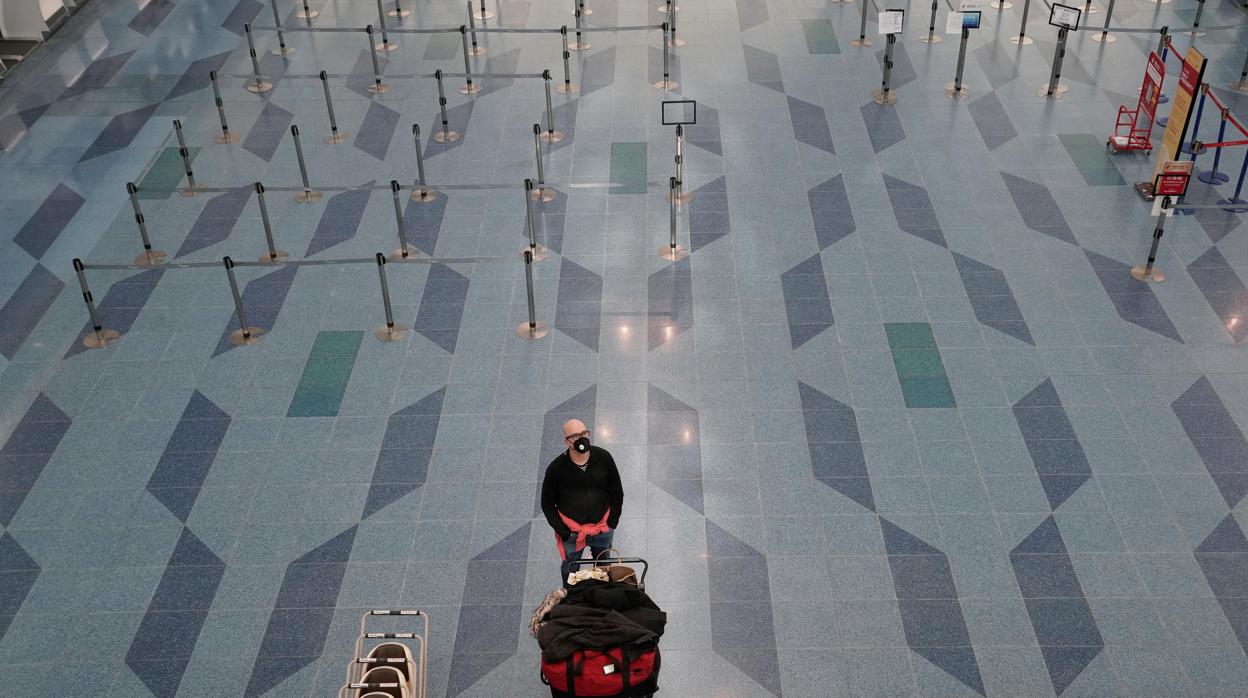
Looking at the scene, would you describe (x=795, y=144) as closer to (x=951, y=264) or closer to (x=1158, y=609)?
(x=951, y=264)

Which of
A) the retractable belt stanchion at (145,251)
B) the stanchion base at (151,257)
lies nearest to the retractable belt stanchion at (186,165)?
the retractable belt stanchion at (145,251)

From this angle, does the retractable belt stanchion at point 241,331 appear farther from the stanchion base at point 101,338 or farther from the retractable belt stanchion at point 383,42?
the retractable belt stanchion at point 383,42

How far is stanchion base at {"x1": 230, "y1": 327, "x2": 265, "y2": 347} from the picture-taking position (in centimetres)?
895

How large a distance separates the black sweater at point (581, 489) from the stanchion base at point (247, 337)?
12.3ft

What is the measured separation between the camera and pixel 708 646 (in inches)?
256

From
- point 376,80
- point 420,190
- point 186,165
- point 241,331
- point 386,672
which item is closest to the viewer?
point 386,672

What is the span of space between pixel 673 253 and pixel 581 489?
3922mm

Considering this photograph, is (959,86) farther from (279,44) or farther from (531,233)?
(279,44)

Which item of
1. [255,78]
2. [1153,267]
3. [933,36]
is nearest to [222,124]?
[255,78]

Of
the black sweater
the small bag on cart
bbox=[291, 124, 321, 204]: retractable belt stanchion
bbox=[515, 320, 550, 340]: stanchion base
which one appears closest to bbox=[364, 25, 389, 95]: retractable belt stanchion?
bbox=[291, 124, 321, 204]: retractable belt stanchion

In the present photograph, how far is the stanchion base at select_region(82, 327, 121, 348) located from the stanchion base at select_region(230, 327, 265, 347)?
94 cm

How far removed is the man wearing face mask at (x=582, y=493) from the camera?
6.23 metres

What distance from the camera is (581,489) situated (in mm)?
6270

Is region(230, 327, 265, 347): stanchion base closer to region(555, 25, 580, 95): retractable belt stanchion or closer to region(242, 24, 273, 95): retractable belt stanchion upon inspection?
region(242, 24, 273, 95): retractable belt stanchion
